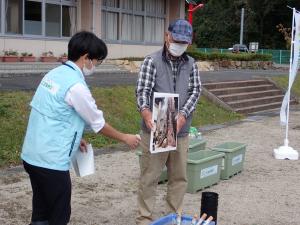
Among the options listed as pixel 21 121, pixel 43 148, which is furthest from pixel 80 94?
pixel 21 121

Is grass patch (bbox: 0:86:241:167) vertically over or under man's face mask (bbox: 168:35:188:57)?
under

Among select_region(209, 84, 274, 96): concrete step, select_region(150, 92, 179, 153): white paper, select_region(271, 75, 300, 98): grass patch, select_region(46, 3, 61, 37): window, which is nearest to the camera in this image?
select_region(150, 92, 179, 153): white paper

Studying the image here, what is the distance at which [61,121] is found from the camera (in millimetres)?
3316

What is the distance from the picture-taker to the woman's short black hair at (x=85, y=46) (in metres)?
3.39

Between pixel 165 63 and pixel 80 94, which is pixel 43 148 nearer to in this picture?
pixel 80 94

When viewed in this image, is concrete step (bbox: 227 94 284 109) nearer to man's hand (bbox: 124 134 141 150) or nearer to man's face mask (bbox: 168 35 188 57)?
man's face mask (bbox: 168 35 188 57)

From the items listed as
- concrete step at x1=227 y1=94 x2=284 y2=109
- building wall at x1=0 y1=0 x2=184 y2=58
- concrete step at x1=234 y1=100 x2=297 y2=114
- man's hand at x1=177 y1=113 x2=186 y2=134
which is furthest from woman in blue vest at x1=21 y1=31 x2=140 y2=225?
building wall at x1=0 y1=0 x2=184 y2=58

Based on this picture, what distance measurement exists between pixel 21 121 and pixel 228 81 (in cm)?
1007

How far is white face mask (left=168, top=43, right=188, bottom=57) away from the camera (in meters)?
4.36

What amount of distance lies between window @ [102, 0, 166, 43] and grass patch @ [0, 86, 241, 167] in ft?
34.9

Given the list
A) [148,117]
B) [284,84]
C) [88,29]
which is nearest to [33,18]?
[88,29]

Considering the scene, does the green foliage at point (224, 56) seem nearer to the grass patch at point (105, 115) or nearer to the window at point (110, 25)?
the window at point (110, 25)

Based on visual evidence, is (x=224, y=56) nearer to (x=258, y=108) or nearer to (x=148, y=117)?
(x=258, y=108)

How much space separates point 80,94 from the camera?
3295 mm
